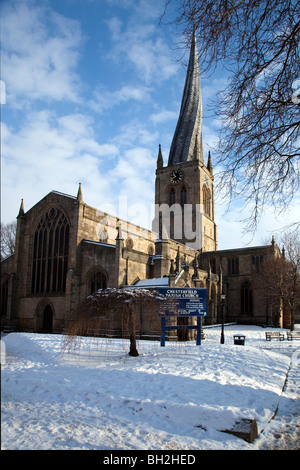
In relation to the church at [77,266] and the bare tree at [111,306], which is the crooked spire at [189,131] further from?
the bare tree at [111,306]

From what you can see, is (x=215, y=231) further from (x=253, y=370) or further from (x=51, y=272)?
(x=253, y=370)

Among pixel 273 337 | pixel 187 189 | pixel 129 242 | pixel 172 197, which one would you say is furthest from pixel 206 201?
pixel 273 337

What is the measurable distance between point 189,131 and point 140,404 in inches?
2347

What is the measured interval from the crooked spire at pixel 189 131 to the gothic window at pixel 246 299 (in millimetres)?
22027

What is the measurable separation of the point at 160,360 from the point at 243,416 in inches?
240

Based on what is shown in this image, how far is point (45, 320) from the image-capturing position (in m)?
30.8

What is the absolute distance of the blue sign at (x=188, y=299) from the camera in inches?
698

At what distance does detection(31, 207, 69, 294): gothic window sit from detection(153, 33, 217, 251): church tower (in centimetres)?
2595

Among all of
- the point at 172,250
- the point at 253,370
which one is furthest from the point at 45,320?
the point at 253,370

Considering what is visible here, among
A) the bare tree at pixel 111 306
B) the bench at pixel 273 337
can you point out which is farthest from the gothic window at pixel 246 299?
the bare tree at pixel 111 306

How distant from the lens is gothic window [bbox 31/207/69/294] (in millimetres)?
30281

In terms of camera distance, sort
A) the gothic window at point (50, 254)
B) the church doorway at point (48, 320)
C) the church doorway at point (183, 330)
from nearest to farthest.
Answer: the church doorway at point (183, 330) → the gothic window at point (50, 254) → the church doorway at point (48, 320)

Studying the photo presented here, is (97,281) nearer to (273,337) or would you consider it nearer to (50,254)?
(50,254)

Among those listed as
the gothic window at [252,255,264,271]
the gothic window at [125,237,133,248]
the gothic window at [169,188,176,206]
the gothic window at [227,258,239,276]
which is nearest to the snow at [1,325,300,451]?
the gothic window at [125,237,133,248]
